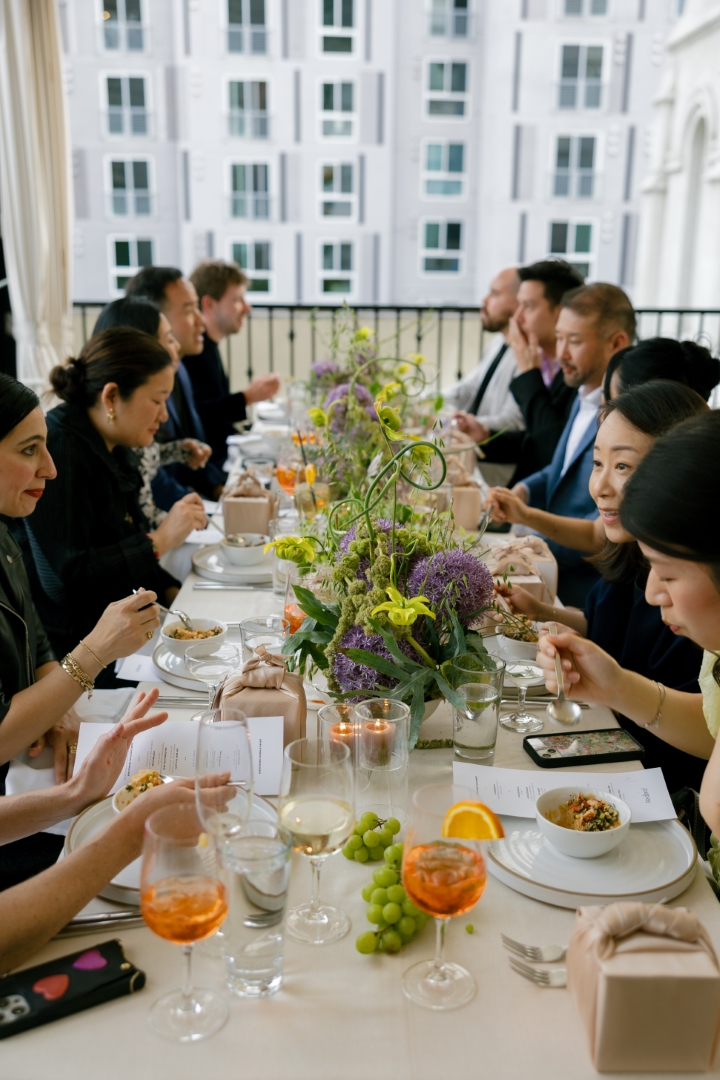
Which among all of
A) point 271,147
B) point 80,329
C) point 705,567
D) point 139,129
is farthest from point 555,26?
point 705,567

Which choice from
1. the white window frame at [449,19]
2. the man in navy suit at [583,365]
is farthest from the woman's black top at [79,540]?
the white window frame at [449,19]

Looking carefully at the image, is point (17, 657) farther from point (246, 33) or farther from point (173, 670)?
point (246, 33)

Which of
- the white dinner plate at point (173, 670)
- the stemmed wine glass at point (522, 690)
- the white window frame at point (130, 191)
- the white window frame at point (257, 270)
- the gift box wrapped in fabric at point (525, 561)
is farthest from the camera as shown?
the white window frame at point (257, 270)

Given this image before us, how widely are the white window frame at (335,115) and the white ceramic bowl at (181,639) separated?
1670 centimetres

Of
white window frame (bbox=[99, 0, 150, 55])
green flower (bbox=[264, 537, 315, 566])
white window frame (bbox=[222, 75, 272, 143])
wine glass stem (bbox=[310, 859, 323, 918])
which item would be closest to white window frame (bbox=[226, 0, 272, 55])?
white window frame (bbox=[222, 75, 272, 143])

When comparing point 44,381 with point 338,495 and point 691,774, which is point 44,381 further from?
point 691,774

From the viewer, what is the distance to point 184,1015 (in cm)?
81

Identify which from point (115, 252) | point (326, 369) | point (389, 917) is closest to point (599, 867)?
point (389, 917)

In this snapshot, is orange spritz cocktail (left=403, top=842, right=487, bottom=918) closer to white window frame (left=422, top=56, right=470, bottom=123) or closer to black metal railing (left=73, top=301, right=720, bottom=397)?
black metal railing (left=73, top=301, right=720, bottom=397)

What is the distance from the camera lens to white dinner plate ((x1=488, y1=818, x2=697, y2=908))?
0.97 m

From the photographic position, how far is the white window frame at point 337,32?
1598 centimetres

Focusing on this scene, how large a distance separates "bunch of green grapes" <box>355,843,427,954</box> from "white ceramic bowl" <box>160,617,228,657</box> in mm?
732

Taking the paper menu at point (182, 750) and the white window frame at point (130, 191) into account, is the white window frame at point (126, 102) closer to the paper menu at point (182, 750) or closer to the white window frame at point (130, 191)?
the white window frame at point (130, 191)

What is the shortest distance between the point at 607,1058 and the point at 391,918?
233 millimetres
